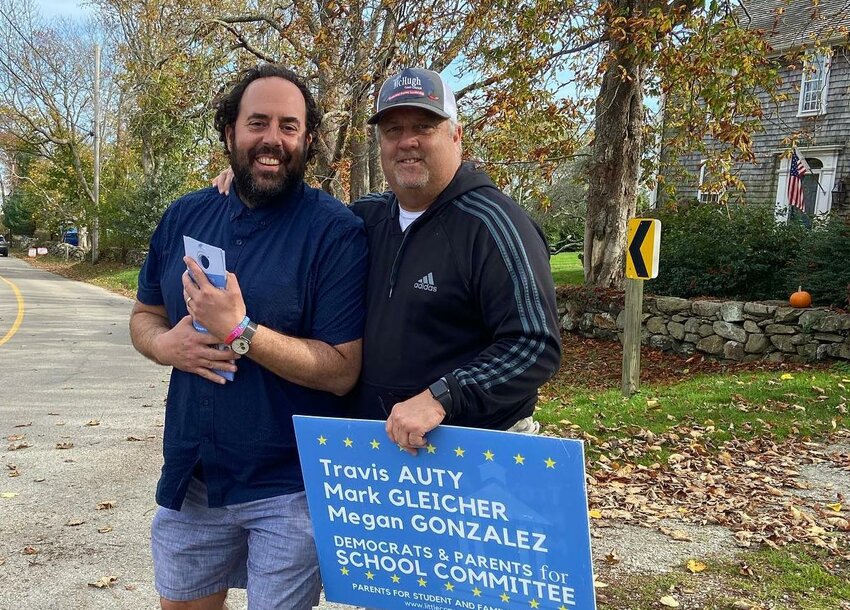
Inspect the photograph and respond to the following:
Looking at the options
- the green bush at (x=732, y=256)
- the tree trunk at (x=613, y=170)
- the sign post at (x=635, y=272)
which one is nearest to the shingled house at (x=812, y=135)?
the green bush at (x=732, y=256)

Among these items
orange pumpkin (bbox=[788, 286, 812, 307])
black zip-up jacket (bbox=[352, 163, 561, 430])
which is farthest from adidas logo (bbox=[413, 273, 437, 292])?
orange pumpkin (bbox=[788, 286, 812, 307])

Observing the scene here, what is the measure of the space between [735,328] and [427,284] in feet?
31.2

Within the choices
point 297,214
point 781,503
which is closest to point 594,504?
point 781,503

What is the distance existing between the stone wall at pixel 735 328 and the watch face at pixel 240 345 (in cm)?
921

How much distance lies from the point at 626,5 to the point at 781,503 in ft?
23.8

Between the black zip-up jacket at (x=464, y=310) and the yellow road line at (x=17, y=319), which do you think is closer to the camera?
the black zip-up jacket at (x=464, y=310)

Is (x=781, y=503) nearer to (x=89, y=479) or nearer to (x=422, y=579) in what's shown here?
(x=422, y=579)

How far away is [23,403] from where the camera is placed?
832 cm

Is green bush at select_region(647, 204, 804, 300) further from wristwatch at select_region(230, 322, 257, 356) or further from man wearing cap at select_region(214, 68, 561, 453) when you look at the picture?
wristwatch at select_region(230, 322, 257, 356)

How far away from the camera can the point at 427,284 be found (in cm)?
217

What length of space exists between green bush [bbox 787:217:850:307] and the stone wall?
476 millimetres

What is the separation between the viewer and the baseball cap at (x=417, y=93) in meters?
2.24

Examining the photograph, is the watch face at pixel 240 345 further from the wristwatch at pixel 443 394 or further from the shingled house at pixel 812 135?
the shingled house at pixel 812 135

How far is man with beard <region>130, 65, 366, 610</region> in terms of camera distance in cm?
224
